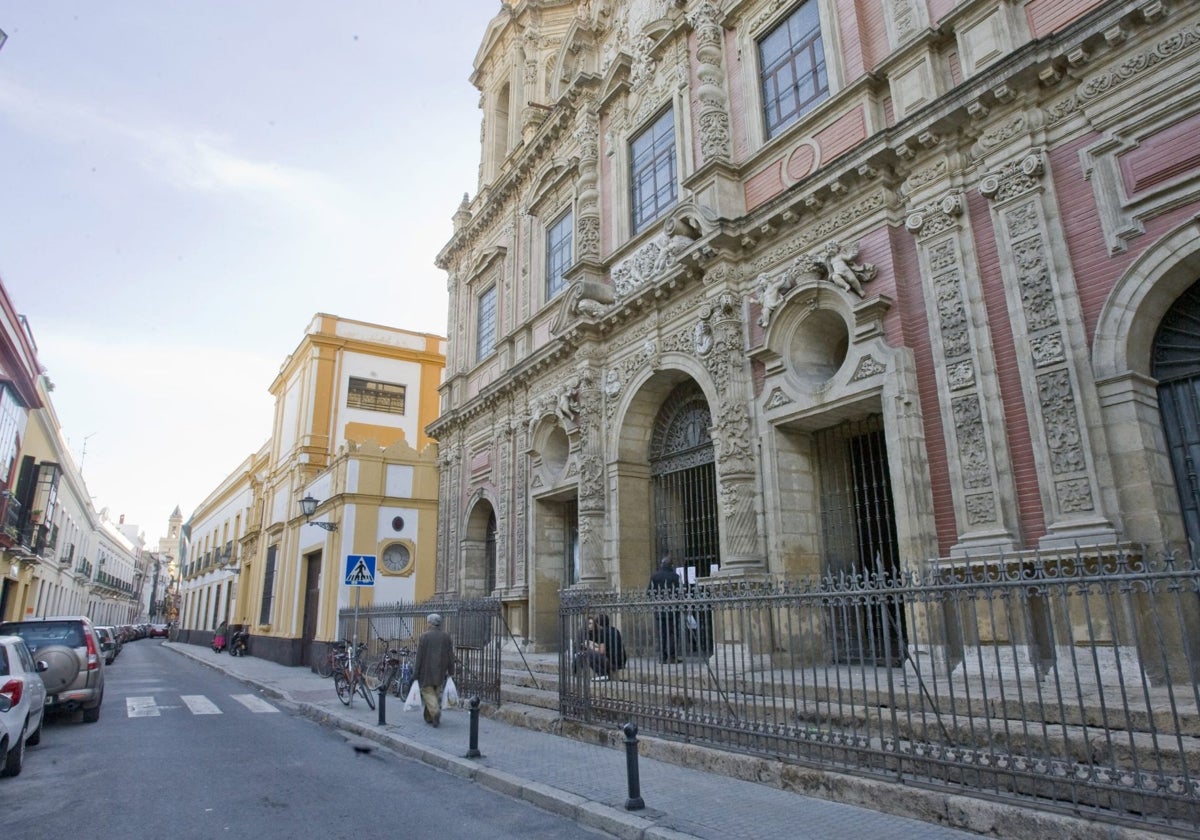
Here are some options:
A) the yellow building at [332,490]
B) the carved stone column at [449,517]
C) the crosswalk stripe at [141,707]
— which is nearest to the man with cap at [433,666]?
the crosswalk stripe at [141,707]

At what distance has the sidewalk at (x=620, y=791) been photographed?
516 cm

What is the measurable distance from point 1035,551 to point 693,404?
6.95 metres

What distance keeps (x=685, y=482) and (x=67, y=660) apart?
33.2 ft

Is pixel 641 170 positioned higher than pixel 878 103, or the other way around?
pixel 641 170

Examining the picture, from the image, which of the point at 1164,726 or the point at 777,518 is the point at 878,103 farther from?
the point at 1164,726

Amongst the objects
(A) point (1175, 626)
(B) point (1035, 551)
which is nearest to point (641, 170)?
(B) point (1035, 551)

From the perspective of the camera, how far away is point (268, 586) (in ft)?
98.6

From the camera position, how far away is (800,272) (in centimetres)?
1055

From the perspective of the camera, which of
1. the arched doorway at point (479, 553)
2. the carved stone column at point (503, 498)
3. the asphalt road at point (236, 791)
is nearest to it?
the asphalt road at point (236, 791)

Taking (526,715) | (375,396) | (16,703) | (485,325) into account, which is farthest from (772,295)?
(375,396)

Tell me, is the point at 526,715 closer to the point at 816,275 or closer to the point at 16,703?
the point at 16,703

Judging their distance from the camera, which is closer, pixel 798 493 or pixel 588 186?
pixel 798 493

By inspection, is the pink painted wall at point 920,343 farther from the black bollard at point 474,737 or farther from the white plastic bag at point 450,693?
the white plastic bag at point 450,693

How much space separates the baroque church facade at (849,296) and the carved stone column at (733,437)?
0.04 metres
